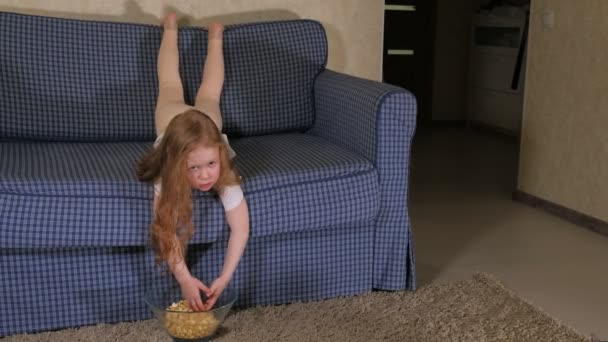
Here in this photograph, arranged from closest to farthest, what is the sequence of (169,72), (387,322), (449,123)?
(387,322), (169,72), (449,123)

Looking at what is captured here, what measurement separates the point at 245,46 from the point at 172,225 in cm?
95

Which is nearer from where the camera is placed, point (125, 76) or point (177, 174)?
point (177, 174)

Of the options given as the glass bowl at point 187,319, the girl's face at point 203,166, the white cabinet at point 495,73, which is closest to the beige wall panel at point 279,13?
the girl's face at point 203,166

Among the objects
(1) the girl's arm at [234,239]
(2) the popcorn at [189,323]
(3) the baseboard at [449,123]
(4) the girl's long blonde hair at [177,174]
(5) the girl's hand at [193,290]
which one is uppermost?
(4) the girl's long blonde hair at [177,174]

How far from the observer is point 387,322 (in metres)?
1.94

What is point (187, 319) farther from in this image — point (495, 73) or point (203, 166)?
point (495, 73)

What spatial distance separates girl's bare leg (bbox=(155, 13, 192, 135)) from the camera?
219 cm

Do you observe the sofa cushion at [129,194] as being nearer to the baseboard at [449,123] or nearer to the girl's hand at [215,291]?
the girl's hand at [215,291]

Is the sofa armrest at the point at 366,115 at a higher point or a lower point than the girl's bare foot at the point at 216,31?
lower

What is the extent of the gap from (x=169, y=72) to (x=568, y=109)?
5.78 ft

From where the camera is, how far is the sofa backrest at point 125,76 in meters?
2.23

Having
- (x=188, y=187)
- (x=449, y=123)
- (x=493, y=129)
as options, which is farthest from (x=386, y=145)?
(x=449, y=123)

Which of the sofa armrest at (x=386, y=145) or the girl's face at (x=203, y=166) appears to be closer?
Answer: the girl's face at (x=203, y=166)

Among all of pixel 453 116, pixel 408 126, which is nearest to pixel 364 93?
pixel 408 126
